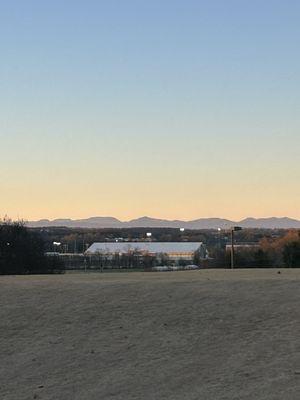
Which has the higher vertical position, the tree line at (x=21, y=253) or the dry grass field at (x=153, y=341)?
the tree line at (x=21, y=253)

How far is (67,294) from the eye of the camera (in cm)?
1838

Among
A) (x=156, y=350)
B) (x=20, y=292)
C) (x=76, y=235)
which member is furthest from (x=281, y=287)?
(x=76, y=235)

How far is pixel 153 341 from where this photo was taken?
42.8 ft

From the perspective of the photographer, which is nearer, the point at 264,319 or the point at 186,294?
the point at 264,319

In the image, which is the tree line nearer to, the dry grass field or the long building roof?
the dry grass field

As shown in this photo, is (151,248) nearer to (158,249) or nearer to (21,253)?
(158,249)

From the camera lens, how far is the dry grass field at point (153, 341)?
1002cm

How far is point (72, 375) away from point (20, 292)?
28.0 ft

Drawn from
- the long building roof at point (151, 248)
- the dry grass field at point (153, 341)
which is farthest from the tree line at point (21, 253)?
the long building roof at point (151, 248)

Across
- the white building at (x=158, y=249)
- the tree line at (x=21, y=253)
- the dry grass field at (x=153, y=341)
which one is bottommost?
the dry grass field at (x=153, y=341)

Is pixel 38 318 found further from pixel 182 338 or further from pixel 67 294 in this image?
pixel 182 338

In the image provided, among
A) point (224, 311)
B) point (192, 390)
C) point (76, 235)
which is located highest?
point (76, 235)

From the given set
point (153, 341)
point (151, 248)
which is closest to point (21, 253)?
point (153, 341)

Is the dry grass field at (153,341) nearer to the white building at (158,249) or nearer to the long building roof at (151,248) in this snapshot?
the white building at (158,249)
